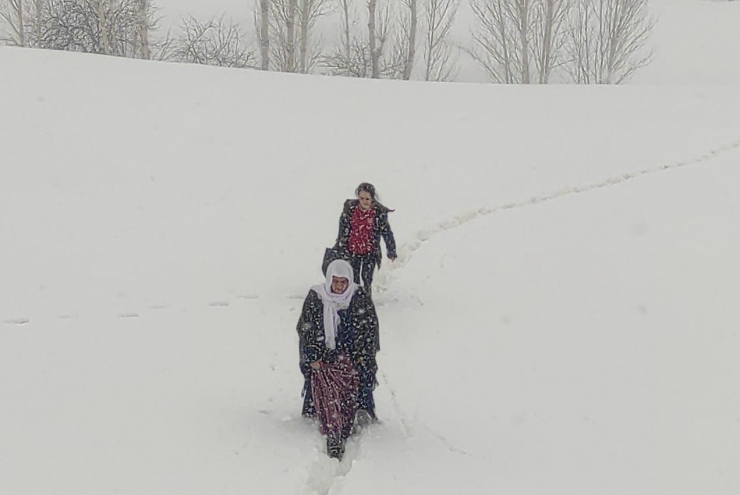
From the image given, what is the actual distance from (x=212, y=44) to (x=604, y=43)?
16.7m

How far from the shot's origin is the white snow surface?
7.16 metres

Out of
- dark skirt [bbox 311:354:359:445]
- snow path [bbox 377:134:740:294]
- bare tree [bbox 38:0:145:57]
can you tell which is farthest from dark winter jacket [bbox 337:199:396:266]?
bare tree [bbox 38:0:145:57]

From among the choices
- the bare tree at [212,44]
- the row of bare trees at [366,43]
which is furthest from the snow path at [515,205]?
the bare tree at [212,44]

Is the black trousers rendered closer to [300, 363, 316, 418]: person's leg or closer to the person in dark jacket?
the person in dark jacket

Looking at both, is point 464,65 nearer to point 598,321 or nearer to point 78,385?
point 598,321

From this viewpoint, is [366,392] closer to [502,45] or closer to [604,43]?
[502,45]

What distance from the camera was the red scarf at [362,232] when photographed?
9773 millimetres

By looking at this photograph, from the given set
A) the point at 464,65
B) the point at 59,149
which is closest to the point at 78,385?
the point at 59,149

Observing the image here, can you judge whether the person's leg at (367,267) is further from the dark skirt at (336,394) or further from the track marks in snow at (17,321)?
the track marks in snow at (17,321)

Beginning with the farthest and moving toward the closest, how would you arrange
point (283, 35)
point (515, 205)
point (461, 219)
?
point (283, 35), point (515, 205), point (461, 219)

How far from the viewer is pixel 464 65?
3953 centimetres

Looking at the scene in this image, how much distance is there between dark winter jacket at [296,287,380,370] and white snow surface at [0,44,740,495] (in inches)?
31.0

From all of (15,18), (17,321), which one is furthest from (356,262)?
(15,18)

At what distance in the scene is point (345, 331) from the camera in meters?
6.91
